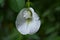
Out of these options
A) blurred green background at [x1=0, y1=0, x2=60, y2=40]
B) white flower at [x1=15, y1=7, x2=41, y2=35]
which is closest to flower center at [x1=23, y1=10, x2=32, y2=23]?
white flower at [x1=15, y1=7, x2=41, y2=35]

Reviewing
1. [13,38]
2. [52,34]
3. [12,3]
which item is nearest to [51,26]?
[52,34]

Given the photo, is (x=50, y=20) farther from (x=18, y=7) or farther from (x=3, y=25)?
(x=18, y=7)

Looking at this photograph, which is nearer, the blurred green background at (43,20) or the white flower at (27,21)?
the white flower at (27,21)

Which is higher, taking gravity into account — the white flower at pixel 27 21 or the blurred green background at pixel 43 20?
the blurred green background at pixel 43 20

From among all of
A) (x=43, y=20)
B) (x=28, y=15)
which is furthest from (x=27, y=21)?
(x=43, y=20)

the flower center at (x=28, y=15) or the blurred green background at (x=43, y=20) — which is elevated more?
the blurred green background at (x=43, y=20)

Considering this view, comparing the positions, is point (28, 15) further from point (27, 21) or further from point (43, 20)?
point (43, 20)

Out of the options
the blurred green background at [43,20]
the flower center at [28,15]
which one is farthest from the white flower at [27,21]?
the blurred green background at [43,20]

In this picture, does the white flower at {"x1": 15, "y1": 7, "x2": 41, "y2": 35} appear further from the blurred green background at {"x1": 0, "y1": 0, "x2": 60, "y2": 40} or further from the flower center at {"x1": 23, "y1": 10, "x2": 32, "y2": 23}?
the blurred green background at {"x1": 0, "y1": 0, "x2": 60, "y2": 40}

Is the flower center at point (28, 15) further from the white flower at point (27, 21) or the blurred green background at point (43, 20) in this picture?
the blurred green background at point (43, 20)
